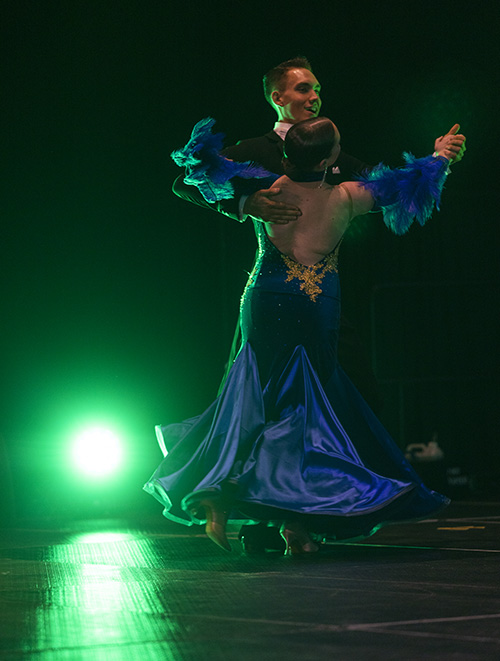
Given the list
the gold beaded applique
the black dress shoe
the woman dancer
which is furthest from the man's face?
the black dress shoe

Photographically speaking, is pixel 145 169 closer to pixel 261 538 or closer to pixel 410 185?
pixel 410 185

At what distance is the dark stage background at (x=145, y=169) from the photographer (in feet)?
17.1

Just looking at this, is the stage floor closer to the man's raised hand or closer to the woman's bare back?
the woman's bare back

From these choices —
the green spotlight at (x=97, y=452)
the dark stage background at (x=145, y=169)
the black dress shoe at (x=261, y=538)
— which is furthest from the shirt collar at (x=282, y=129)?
the green spotlight at (x=97, y=452)

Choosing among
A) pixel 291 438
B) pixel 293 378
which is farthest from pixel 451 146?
pixel 291 438

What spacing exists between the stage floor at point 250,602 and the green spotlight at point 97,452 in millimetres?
1830

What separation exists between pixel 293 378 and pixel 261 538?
1.62ft

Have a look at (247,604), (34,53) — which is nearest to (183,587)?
(247,604)

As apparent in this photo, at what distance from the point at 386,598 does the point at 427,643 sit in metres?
0.42

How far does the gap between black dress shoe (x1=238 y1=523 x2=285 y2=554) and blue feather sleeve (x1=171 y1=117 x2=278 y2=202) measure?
1036mm

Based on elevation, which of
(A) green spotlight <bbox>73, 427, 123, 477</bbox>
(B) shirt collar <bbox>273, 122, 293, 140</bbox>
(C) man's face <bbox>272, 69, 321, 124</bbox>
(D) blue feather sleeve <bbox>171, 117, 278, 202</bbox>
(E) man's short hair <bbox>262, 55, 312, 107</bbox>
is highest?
(E) man's short hair <bbox>262, 55, 312, 107</bbox>

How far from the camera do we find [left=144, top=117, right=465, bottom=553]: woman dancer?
9.36ft

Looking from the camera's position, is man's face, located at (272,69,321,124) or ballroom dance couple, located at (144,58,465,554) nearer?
ballroom dance couple, located at (144,58,465,554)

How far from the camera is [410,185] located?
10.3 ft
